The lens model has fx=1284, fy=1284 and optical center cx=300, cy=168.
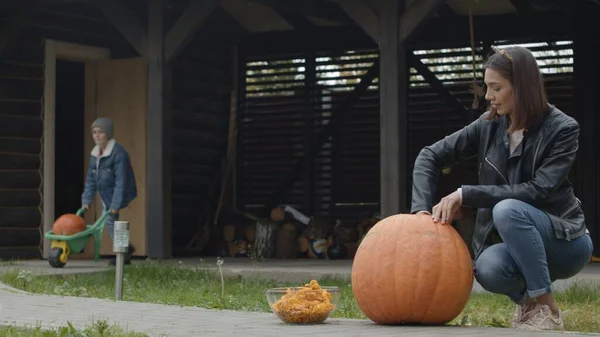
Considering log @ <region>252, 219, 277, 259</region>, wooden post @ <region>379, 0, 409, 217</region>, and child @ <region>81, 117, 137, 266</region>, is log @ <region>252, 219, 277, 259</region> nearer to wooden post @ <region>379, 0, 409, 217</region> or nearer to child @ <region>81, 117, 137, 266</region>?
child @ <region>81, 117, 137, 266</region>

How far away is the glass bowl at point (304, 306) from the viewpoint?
6031mm

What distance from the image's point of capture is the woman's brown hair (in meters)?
5.76

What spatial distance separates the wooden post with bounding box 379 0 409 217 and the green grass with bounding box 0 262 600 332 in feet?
4.25

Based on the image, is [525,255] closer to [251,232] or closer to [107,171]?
[107,171]

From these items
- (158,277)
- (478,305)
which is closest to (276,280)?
(158,277)

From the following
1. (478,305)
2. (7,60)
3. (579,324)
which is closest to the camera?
(579,324)

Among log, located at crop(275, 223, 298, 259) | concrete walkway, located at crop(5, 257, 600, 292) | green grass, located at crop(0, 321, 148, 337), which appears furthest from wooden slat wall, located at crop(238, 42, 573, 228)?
green grass, located at crop(0, 321, 148, 337)

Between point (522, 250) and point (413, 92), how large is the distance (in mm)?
9522

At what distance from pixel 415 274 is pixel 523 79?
100 cm

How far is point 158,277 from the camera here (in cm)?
1071

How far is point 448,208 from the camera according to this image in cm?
583

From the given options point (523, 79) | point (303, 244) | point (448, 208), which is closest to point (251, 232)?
point (303, 244)

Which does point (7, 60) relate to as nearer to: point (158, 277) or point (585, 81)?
point (158, 277)

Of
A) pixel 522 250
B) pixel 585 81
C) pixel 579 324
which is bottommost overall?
pixel 579 324
